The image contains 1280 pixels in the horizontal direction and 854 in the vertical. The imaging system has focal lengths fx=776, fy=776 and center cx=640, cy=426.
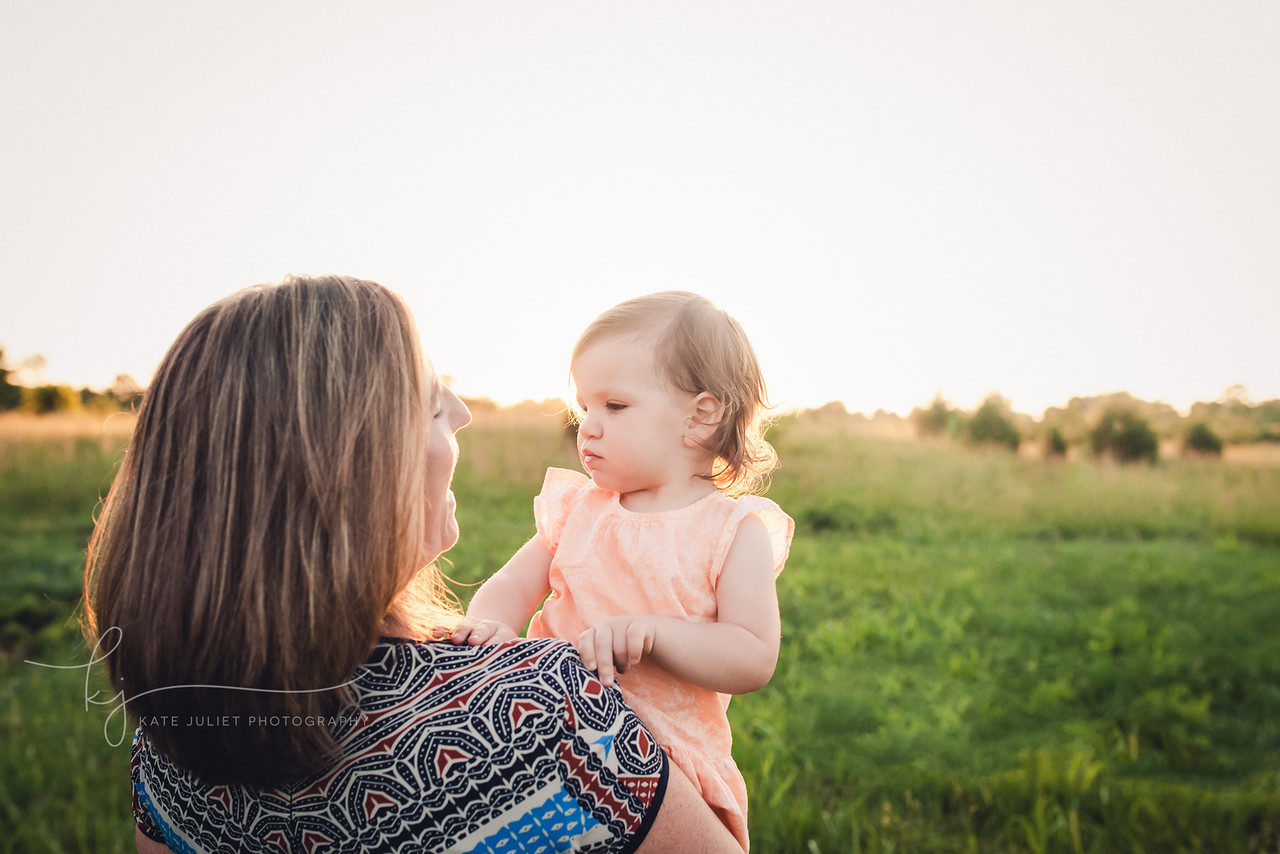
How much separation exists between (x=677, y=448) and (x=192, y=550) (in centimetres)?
101

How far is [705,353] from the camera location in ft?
5.96

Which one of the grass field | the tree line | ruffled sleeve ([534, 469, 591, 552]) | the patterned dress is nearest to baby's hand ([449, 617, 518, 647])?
the patterned dress

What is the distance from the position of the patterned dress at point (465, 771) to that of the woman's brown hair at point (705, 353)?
761mm

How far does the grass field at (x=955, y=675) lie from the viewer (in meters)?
3.41

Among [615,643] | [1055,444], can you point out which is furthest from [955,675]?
[1055,444]

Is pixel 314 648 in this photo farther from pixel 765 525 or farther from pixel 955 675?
pixel 955 675

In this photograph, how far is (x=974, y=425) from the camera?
60.3 ft

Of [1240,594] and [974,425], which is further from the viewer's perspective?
[974,425]

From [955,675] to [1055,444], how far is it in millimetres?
13182

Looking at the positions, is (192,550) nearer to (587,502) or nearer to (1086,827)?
(587,502)

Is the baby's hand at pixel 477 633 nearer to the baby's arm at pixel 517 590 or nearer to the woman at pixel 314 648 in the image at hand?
the woman at pixel 314 648

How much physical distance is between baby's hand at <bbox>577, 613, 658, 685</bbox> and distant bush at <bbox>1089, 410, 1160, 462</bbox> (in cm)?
1821

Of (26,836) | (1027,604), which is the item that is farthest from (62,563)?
(1027,604)

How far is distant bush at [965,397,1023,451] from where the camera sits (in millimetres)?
17781
